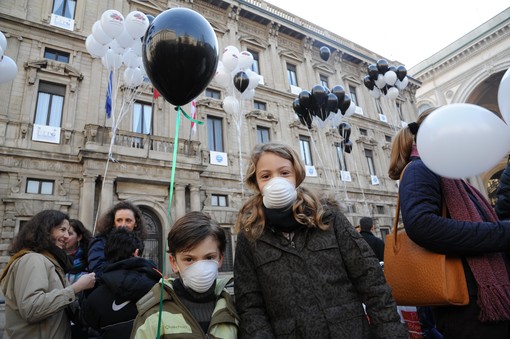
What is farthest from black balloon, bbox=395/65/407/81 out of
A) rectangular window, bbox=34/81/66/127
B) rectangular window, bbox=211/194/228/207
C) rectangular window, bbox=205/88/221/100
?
rectangular window, bbox=34/81/66/127

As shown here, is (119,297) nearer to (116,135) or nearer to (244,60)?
(244,60)

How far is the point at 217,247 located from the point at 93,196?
9.11 meters

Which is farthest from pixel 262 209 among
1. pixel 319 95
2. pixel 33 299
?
pixel 319 95

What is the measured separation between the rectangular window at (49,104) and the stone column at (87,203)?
2.60 metres

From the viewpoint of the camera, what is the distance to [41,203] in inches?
365

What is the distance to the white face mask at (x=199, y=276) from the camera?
5.81ft

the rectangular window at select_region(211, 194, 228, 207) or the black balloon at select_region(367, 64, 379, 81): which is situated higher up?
the black balloon at select_region(367, 64, 379, 81)

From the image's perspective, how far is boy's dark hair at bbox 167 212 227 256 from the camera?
1.86 m

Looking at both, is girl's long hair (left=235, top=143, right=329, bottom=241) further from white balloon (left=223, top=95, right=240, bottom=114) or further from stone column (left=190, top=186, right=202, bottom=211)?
stone column (left=190, top=186, right=202, bottom=211)

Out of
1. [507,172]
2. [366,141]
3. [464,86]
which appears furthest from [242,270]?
[464,86]

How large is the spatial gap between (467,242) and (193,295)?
4.97ft

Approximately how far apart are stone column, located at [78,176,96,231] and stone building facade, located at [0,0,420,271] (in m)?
0.03

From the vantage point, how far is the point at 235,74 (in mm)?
9625

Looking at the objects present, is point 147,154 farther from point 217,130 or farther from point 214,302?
point 214,302
